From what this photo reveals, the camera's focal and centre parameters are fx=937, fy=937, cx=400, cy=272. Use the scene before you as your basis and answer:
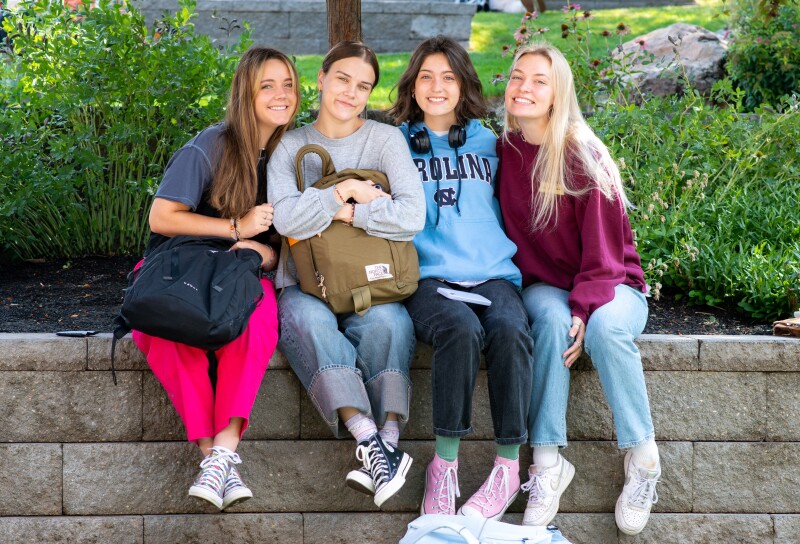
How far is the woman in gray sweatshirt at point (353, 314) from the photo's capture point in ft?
11.1

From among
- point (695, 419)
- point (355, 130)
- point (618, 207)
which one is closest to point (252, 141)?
point (355, 130)

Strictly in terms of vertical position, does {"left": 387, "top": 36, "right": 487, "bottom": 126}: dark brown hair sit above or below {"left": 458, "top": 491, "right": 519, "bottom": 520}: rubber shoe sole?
above

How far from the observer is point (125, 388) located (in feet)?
11.9

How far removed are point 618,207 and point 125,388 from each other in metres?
2.05

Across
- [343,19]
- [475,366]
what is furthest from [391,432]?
[343,19]

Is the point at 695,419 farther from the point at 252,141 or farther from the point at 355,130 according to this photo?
the point at 252,141

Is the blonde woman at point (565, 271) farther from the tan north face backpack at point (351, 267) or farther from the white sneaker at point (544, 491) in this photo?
the tan north face backpack at point (351, 267)

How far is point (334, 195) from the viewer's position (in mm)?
3508

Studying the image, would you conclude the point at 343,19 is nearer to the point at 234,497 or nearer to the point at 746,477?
the point at 234,497

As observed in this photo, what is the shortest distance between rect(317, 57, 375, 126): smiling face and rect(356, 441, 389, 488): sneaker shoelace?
132cm

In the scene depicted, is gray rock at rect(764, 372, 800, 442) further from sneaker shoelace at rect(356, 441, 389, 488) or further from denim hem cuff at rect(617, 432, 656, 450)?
sneaker shoelace at rect(356, 441, 389, 488)

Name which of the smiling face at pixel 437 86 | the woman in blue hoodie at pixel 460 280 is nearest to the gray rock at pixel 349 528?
the woman in blue hoodie at pixel 460 280

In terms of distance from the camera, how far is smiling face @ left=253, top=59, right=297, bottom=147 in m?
3.81

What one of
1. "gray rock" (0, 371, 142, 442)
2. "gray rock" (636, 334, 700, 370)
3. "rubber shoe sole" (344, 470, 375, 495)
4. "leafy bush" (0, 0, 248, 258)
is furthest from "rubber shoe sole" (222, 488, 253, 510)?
"leafy bush" (0, 0, 248, 258)
